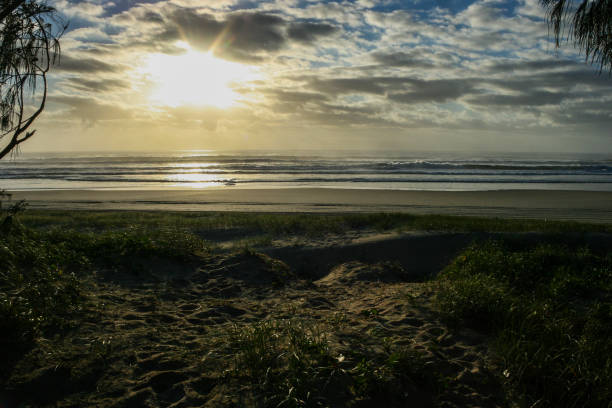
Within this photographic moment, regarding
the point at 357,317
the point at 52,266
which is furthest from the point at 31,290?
the point at 357,317

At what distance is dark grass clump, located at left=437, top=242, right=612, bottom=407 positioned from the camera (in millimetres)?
3184

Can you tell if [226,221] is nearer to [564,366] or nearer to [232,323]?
[232,323]

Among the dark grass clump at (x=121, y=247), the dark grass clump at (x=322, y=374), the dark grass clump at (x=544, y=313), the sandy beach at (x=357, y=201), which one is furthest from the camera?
the sandy beach at (x=357, y=201)

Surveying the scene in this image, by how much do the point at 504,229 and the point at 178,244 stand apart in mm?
7916

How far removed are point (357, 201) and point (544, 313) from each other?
14970 mm

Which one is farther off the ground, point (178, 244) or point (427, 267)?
point (178, 244)

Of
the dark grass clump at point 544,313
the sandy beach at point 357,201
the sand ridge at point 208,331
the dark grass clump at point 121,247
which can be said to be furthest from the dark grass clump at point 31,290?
the sandy beach at point 357,201

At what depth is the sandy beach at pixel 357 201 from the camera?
15969 mm

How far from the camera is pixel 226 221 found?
1204 cm

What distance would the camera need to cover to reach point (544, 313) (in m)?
4.21

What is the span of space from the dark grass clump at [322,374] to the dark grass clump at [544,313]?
0.99m

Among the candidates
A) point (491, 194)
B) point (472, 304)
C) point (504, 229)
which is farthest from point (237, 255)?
point (491, 194)

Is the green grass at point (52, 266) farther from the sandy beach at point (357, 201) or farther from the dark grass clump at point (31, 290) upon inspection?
the sandy beach at point (357, 201)

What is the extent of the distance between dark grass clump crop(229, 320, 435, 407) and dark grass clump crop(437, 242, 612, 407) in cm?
99
